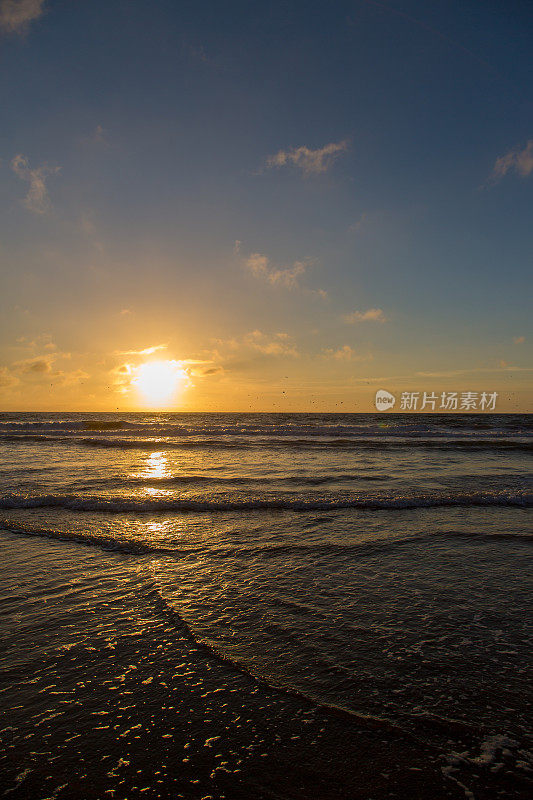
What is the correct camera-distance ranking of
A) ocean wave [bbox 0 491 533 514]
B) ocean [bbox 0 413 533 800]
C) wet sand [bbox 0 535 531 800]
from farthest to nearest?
ocean wave [bbox 0 491 533 514]
ocean [bbox 0 413 533 800]
wet sand [bbox 0 535 531 800]

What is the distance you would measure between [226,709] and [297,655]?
3.38ft

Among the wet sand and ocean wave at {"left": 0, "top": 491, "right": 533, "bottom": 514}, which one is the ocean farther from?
ocean wave at {"left": 0, "top": 491, "right": 533, "bottom": 514}

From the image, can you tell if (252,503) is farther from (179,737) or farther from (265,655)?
(179,737)

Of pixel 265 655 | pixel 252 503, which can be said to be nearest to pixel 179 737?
pixel 265 655

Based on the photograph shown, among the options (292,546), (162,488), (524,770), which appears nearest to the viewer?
(524,770)

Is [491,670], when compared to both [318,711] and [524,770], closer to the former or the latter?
[524,770]

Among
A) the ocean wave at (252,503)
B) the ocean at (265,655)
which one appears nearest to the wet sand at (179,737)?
the ocean at (265,655)

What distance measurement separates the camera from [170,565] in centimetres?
693

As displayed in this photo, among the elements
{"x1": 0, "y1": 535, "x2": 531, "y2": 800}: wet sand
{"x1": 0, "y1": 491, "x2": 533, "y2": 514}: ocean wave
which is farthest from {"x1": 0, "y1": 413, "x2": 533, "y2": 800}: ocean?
{"x1": 0, "y1": 491, "x2": 533, "y2": 514}: ocean wave

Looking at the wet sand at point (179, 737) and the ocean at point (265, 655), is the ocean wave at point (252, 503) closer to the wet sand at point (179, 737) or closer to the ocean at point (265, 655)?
the ocean at point (265, 655)

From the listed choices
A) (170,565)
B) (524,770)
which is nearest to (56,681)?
(170,565)

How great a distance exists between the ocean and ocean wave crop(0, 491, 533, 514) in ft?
2.81

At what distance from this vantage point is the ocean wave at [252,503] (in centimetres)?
1130

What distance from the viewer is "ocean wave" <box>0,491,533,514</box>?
37.1 ft
